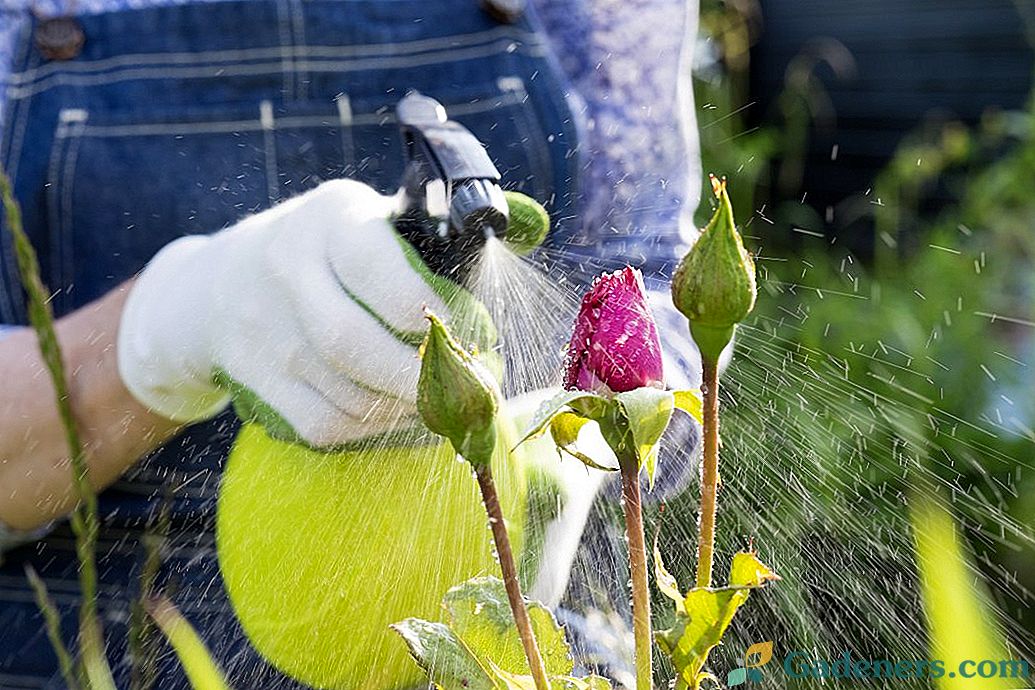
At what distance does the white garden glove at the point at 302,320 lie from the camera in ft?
2.15

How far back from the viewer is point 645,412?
0.30 metres

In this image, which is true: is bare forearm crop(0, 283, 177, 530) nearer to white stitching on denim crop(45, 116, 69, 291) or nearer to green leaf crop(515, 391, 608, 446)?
white stitching on denim crop(45, 116, 69, 291)

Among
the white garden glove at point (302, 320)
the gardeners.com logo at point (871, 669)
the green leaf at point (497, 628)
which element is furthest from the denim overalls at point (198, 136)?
the green leaf at point (497, 628)

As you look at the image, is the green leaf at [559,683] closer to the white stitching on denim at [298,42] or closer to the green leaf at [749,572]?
the green leaf at [749,572]

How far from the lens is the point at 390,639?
22.4 inches

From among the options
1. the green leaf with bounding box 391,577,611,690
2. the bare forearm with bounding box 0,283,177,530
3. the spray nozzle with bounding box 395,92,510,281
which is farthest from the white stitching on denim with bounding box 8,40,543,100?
the green leaf with bounding box 391,577,611,690

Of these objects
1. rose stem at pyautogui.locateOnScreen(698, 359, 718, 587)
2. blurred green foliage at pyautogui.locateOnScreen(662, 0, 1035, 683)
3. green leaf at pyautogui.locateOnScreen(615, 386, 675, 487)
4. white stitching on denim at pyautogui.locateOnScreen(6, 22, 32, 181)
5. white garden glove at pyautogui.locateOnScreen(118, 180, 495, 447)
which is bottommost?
blurred green foliage at pyautogui.locateOnScreen(662, 0, 1035, 683)

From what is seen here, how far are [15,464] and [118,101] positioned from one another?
339 mm

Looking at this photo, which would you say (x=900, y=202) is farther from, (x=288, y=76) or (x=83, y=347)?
(x=83, y=347)

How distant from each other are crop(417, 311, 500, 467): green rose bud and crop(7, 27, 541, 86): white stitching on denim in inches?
33.8

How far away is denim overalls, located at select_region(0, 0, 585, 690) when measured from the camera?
95 cm

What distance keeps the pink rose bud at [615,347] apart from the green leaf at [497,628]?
0.07 metres

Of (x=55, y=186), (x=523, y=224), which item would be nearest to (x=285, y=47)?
(x=55, y=186)

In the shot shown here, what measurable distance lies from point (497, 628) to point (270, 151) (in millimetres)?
798
